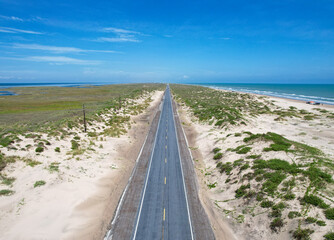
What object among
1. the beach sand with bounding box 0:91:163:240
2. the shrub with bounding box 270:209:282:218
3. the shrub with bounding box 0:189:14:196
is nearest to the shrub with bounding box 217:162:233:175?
the shrub with bounding box 270:209:282:218

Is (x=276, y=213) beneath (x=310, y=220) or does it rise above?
beneath

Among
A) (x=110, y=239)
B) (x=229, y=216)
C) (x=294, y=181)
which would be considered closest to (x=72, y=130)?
(x=110, y=239)

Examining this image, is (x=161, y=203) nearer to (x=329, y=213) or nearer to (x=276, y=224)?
(x=276, y=224)

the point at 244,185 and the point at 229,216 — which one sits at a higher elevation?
the point at 244,185

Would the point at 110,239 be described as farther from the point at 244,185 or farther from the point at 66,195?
the point at 244,185

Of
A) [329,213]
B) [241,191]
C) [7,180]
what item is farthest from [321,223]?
[7,180]

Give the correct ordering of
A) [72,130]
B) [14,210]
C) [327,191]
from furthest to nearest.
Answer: [72,130], [14,210], [327,191]

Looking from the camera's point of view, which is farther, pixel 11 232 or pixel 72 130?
pixel 72 130
